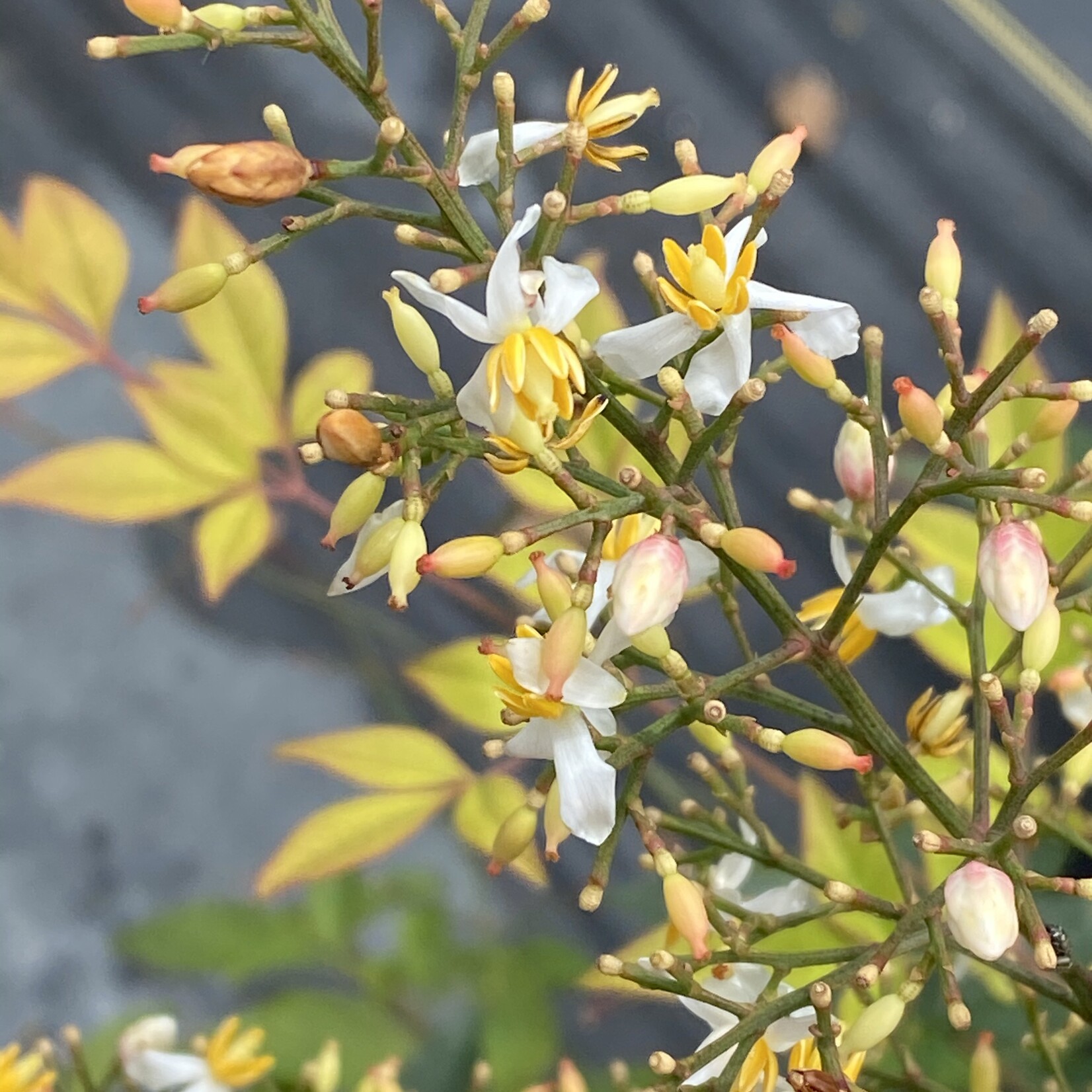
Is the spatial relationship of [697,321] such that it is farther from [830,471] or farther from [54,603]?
[54,603]

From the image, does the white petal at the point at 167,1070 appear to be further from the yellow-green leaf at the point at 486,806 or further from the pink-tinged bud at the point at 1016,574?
the pink-tinged bud at the point at 1016,574

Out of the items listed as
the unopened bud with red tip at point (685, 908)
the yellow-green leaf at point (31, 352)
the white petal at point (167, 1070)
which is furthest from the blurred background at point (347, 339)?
the unopened bud with red tip at point (685, 908)

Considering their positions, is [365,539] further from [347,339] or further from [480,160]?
[347,339]

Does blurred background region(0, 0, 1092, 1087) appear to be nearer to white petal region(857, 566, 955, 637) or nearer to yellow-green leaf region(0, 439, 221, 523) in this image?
yellow-green leaf region(0, 439, 221, 523)

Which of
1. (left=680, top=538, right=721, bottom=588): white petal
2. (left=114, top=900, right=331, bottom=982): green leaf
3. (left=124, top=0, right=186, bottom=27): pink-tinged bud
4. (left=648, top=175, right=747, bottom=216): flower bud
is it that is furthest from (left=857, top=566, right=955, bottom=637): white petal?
(left=114, top=900, right=331, bottom=982): green leaf

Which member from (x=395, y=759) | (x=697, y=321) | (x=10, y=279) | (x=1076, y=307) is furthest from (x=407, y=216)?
(x=1076, y=307)

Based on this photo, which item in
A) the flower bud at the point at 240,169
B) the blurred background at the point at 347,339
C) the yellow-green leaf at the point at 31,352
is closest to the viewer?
the flower bud at the point at 240,169
